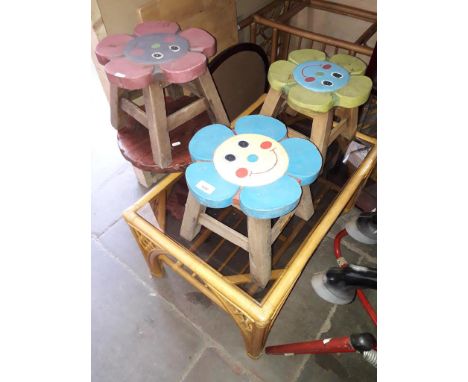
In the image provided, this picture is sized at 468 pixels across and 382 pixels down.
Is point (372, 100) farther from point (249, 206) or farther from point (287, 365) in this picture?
point (287, 365)

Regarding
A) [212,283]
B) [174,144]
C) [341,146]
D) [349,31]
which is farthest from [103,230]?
[349,31]

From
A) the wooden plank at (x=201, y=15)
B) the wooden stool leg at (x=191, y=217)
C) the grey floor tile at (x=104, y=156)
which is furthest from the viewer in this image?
the grey floor tile at (x=104, y=156)

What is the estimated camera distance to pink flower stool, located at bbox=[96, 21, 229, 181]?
1229mm

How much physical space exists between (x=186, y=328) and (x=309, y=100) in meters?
1.31

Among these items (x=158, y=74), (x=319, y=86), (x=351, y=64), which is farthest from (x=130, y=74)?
(x=351, y=64)

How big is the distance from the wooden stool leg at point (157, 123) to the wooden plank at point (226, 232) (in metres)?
0.32

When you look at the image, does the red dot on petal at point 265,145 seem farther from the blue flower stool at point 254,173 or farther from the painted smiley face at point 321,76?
the painted smiley face at point 321,76

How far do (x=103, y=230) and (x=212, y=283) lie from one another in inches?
47.9

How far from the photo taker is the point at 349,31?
2.78 m

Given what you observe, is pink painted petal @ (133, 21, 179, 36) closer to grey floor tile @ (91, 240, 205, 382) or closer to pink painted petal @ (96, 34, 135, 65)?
pink painted petal @ (96, 34, 135, 65)

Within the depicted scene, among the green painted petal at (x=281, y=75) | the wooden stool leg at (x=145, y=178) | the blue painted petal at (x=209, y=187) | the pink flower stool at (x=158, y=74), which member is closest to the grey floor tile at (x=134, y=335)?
the wooden stool leg at (x=145, y=178)

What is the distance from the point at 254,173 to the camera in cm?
114

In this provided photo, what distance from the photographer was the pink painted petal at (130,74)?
1189 millimetres
